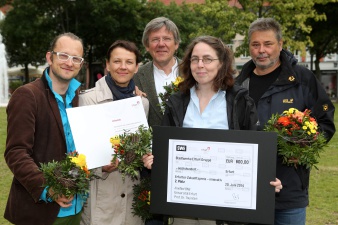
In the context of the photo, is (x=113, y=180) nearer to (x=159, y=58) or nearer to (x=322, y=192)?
(x=159, y=58)

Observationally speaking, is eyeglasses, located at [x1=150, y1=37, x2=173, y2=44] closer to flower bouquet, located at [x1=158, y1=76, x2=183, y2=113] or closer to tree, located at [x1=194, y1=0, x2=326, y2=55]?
flower bouquet, located at [x1=158, y1=76, x2=183, y2=113]

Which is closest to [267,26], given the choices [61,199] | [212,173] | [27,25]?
[212,173]

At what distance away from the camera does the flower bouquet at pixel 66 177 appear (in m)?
3.52

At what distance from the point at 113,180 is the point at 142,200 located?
37 cm

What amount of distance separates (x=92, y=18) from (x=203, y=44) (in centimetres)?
3360

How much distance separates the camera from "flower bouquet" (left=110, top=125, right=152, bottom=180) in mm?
→ 3840

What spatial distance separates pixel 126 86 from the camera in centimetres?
473

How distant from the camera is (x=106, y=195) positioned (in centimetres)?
454

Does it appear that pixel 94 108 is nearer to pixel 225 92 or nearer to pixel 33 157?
pixel 33 157

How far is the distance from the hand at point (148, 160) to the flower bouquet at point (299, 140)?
1106 mm

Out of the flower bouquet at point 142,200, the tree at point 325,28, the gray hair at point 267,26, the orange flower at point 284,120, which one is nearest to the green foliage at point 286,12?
the tree at point 325,28

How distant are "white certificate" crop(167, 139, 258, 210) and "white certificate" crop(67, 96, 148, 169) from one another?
70 centimetres

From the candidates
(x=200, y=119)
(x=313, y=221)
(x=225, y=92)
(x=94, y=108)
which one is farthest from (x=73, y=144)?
(x=313, y=221)

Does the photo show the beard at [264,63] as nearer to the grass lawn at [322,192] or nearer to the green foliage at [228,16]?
the grass lawn at [322,192]
